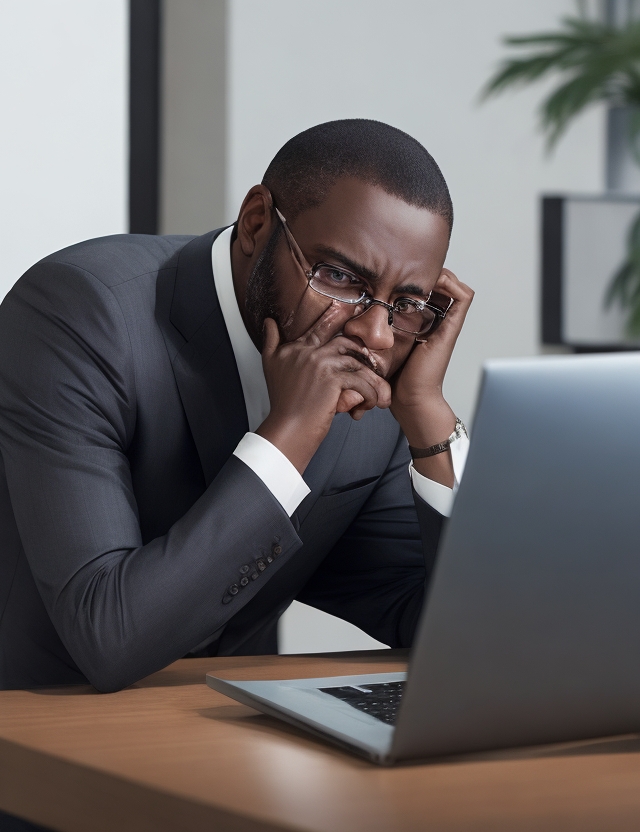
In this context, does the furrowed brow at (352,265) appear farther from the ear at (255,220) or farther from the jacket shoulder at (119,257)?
the jacket shoulder at (119,257)

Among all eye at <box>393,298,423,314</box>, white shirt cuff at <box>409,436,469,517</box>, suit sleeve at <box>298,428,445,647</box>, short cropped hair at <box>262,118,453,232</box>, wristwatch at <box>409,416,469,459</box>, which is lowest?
suit sleeve at <box>298,428,445,647</box>

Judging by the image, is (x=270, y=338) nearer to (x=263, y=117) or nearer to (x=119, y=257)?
(x=119, y=257)

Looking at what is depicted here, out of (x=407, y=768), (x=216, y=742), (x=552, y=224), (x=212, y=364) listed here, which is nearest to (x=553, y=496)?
(x=407, y=768)

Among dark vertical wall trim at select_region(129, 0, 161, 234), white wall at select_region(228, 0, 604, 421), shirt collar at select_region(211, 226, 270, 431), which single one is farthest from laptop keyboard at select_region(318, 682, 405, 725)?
dark vertical wall trim at select_region(129, 0, 161, 234)

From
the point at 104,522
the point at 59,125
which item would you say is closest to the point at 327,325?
the point at 104,522

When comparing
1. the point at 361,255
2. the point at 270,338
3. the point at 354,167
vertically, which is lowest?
the point at 270,338

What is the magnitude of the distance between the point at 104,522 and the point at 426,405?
1.57 ft

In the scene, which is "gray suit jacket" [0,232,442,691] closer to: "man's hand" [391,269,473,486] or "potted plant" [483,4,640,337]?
"man's hand" [391,269,473,486]

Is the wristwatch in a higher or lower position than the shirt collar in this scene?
lower

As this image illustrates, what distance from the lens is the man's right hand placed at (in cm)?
119

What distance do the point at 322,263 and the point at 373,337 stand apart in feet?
0.37

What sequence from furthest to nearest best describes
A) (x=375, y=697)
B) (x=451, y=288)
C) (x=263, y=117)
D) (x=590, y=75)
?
(x=590, y=75)
(x=263, y=117)
(x=451, y=288)
(x=375, y=697)

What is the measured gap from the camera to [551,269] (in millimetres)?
3922

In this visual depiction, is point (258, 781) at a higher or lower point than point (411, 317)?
lower
